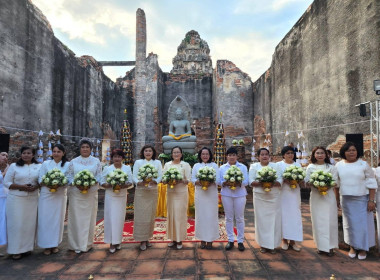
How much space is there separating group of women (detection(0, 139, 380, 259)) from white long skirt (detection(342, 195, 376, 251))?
0.04 ft

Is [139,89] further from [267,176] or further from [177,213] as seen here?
[267,176]

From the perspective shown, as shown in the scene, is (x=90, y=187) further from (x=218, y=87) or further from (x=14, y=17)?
(x=218, y=87)

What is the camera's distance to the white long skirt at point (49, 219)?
13.2 ft

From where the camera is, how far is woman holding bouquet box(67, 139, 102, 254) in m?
4.08

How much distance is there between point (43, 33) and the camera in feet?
32.4

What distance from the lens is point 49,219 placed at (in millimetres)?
4070

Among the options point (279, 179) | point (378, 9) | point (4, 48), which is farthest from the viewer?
point (4, 48)

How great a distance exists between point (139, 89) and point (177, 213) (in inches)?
530

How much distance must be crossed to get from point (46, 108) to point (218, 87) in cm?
1044

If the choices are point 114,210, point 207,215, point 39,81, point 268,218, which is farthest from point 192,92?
point 268,218

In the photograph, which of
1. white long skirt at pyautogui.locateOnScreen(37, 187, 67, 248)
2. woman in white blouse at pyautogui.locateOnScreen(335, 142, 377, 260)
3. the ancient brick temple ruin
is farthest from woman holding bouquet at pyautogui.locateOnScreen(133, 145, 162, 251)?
the ancient brick temple ruin

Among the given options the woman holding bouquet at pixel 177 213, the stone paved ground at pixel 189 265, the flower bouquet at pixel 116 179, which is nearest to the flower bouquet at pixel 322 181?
the stone paved ground at pixel 189 265

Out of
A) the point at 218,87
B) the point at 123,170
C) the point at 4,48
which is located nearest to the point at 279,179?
the point at 123,170

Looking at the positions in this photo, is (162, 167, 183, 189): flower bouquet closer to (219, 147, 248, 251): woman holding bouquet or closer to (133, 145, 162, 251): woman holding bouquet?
(133, 145, 162, 251): woman holding bouquet
